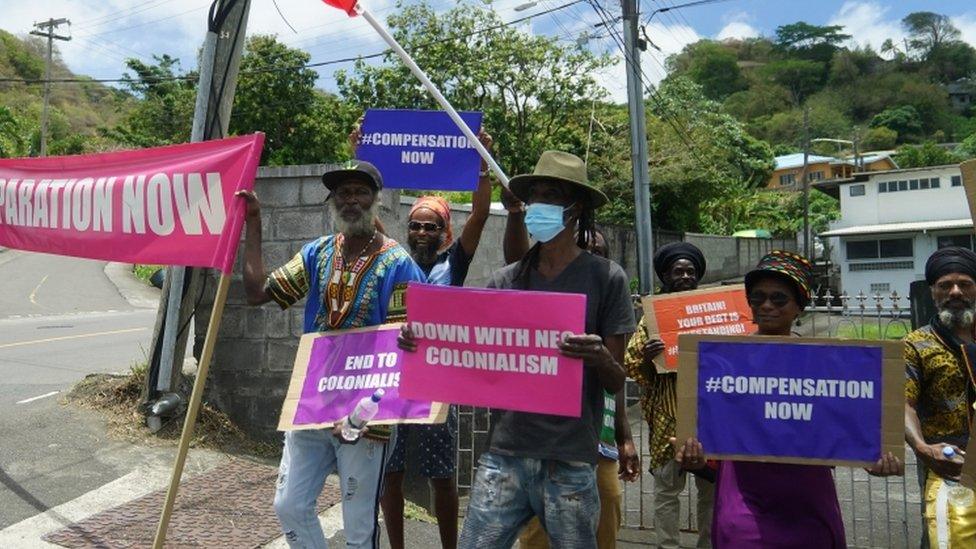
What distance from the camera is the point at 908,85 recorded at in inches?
4828

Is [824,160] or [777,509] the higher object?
[824,160]

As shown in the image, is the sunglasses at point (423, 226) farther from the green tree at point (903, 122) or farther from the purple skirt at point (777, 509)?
the green tree at point (903, 122)

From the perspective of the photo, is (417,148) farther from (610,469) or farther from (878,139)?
(878,139)

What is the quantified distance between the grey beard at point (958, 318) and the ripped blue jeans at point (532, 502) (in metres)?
1.62

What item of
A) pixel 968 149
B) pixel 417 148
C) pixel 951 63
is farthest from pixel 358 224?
pixel 951 63

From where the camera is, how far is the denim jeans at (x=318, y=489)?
137 inches

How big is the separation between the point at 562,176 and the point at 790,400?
41.8 inches

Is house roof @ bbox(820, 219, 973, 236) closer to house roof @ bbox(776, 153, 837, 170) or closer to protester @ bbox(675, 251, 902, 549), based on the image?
protester @ bbox(675, 251, 902, 549)

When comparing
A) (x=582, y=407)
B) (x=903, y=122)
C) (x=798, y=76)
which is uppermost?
(x=798, y=76)

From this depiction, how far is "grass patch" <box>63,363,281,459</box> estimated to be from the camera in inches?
244

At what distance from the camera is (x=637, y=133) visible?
1549cm

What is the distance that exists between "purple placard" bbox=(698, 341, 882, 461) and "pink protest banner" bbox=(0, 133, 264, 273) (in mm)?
2156

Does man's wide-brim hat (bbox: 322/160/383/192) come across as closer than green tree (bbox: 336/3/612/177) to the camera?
Yes

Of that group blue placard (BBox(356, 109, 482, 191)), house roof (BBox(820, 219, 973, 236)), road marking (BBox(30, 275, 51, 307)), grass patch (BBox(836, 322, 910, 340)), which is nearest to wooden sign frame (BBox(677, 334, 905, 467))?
blue placard (BBox(356, 109, 482, 191))
